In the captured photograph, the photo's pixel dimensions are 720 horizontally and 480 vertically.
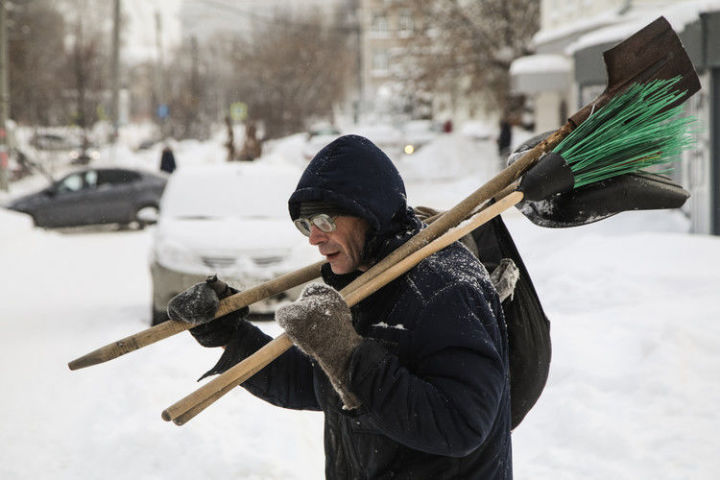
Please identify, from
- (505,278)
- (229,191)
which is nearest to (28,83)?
(229,191)

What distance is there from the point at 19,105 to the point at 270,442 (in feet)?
110

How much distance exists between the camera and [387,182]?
2223mm

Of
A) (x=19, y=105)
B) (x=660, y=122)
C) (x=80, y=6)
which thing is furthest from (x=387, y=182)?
(x=80, y=6)

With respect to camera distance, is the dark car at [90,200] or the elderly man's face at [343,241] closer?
the elderly man's face at [343,241]

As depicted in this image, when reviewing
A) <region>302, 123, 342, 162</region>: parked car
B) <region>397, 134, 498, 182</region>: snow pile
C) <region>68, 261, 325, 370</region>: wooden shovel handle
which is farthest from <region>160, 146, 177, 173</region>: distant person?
<region>68, 261, 325, 370</region>: wooden shovel handle

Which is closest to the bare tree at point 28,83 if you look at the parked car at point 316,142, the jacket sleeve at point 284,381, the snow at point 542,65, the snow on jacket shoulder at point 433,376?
the parked car at point 316,142

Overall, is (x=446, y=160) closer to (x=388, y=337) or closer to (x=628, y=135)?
(x=628, y=135)

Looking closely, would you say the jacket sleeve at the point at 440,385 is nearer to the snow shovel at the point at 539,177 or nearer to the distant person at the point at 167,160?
the snow shovel at the point at 539,177

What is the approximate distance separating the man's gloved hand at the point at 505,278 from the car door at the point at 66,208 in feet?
58.3

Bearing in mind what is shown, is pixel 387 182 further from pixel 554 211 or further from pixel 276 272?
pixel 276 272

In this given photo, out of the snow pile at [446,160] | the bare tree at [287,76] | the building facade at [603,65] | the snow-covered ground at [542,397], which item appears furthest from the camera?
the bare tree at [287,76]

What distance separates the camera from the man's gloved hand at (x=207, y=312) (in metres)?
2.35

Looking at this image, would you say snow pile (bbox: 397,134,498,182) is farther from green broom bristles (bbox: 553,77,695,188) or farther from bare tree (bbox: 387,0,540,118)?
green broom bristles (bbox: 553,77,695,188)

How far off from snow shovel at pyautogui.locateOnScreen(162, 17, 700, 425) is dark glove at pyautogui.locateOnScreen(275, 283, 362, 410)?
2.4 inches
